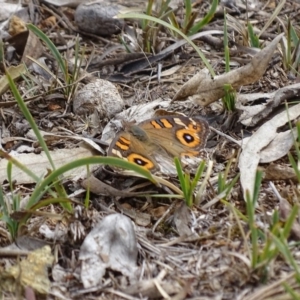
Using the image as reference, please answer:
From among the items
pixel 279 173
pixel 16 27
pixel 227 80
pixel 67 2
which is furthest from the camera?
pixel 67 2

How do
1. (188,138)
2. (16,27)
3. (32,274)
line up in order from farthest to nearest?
1. (16,27)
2. (188,138)
3. (32,274)

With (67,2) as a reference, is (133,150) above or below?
above

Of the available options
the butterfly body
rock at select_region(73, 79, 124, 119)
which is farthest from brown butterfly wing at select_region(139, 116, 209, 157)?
rock at select_region(73, 79, 124, 119)

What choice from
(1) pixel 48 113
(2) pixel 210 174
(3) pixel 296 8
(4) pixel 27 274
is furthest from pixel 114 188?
(3) pixel 296 8

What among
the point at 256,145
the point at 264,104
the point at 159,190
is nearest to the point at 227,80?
the point at 264,104

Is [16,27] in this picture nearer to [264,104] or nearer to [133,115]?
[133,115]

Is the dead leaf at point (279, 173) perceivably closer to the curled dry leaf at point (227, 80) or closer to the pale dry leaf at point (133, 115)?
the curled dry leaf at point (227, 80)

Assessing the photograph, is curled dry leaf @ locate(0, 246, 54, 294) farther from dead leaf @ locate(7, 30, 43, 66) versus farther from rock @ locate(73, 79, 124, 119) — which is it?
dead leaf @ locate(7, 30, 43, 66)

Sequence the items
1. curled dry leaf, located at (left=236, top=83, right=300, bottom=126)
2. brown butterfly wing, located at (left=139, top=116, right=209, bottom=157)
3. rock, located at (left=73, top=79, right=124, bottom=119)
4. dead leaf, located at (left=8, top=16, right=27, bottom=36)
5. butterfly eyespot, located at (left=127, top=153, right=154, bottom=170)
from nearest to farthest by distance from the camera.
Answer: butterfly eyespot, located at (left=127, top=153, right=154, bottom=170) → brown butterfly wing, located at (left=139, top=116, right=209, bottom=157) → curled dry leaf, located at (left=236, top=83, right=300, bottom=126) → rock, located at (left=73, top=79, right=124, bottom=119) → dead leaf, located at (left=8, top=16, right=27, bottom=36)
